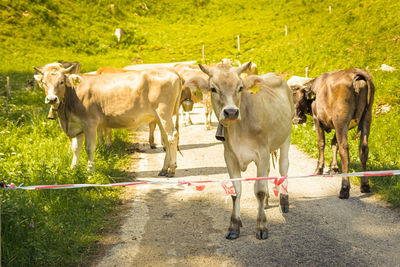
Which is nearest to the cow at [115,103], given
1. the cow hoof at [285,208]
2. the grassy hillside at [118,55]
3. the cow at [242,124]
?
the grassy hillside at [118,55]

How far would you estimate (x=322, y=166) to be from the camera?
7.52 meters

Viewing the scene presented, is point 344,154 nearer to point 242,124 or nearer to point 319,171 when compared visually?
point 319,171

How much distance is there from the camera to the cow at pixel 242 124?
461 cm

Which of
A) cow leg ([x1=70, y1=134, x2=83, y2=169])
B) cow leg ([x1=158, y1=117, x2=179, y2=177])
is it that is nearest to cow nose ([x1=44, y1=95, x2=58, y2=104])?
cow leg ([x1=70, y1=134, x2=83, y2=169])

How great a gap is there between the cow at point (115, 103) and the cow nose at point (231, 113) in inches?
147

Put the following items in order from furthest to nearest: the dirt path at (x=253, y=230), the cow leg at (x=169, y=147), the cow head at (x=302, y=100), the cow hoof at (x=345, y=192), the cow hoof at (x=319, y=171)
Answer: the cow leg at (x=169, y=147), the cow head at (x=302, y=100), the cow hoof at (x=319, y=171), the cow hoof at (x=345, y=192), the dirt path at (x=253, y=230)

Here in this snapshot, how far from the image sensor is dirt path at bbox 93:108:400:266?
14.1ft

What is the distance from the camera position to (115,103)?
7898 millimetres

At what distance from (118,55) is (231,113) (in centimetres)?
2612

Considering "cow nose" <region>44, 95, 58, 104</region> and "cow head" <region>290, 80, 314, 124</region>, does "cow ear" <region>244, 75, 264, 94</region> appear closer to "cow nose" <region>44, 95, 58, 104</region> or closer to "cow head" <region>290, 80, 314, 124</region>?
"cow head" <region>290, 80, 314, 124</region>

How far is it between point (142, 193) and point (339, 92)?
3573mm

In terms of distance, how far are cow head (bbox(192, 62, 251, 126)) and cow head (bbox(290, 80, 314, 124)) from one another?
3298 mm

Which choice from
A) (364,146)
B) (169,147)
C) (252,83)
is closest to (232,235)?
(252,83)

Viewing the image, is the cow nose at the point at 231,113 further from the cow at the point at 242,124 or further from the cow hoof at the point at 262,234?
the cow hoof at the point at 262,234
